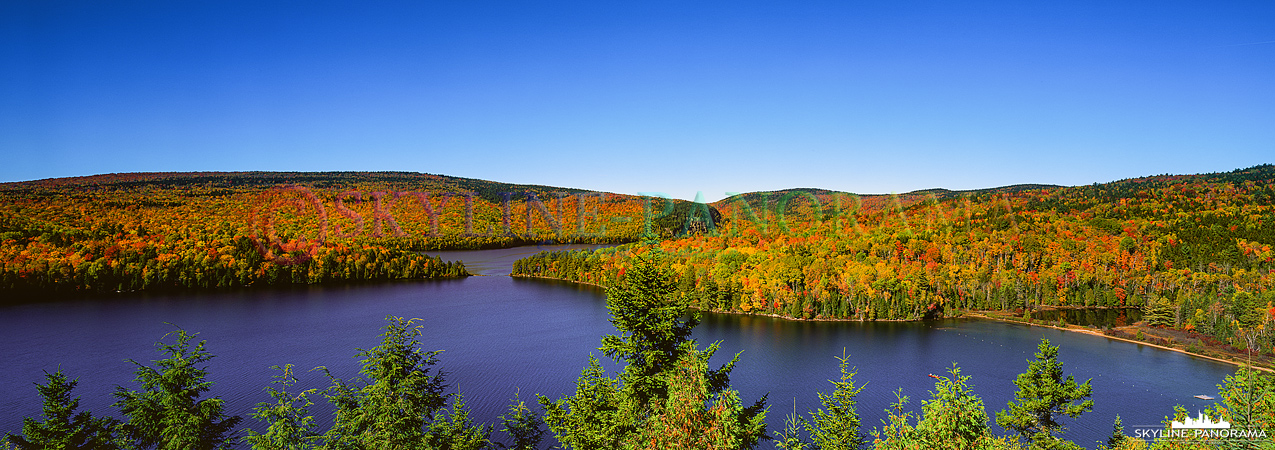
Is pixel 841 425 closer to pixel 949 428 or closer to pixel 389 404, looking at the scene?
pixel 949 428

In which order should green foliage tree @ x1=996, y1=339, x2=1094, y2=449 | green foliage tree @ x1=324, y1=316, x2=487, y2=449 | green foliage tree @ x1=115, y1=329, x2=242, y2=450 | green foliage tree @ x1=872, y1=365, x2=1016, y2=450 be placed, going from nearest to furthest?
green foliage tree @ x1=115, y1=329, x2=242, y2=450 < green foliage tree @ x1=872, y1=365, x2=1016, y2=450 < green foliage tree @ x1=324, y1=316, x2=487, y2=449 < green foliage tree @ x1=996, y1=339, x2=1094, y2=449

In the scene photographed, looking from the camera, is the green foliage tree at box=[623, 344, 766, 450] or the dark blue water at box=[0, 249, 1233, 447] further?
the dark blue water at box=[0, 249, 1233, 447]

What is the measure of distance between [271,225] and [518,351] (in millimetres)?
62561

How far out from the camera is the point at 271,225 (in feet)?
256

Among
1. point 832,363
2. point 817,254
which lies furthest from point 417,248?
point 832,363

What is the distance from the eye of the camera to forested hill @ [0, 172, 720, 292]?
53781mm

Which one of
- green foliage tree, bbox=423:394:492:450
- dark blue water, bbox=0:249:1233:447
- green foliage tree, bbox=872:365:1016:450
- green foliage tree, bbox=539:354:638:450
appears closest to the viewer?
green foliage tree, bbox=872:365:1016:450

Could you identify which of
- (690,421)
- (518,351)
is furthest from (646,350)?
(518,351)

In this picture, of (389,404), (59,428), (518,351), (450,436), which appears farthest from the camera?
(518,351)

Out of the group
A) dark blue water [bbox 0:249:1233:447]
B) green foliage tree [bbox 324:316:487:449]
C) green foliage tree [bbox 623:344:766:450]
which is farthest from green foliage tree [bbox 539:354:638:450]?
dark blue water [bbox 0:249:1233:447]

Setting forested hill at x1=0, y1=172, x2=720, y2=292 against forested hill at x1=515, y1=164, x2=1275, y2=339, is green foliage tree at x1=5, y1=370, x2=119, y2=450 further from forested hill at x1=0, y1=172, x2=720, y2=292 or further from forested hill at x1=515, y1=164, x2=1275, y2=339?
forested hill at x1=515, y1=164, x2=1275, y2=339

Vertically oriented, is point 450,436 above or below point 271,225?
below

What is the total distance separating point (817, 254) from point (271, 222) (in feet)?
235

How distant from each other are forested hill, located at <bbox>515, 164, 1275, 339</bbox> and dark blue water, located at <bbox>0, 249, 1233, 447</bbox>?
13.4 ft
